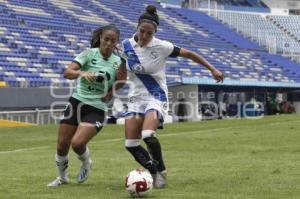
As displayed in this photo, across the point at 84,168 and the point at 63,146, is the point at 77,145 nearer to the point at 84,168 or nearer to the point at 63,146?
the point at 63,146

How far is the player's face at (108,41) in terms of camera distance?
→ 8.55 metres

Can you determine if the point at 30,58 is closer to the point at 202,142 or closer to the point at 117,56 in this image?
the point at 202,142

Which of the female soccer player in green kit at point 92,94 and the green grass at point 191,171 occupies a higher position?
the female soccer player in green kit at point 92,94

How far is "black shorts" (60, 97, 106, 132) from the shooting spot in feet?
28.5

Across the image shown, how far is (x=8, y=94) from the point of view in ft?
102

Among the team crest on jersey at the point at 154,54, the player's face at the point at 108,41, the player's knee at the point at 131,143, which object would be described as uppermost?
the player's face at the point at 108,41

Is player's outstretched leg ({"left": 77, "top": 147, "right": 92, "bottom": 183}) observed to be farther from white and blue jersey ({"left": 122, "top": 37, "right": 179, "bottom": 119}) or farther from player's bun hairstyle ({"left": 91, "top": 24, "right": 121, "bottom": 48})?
player's bun hairstyle ({"left": 91, "top": 24, "right": 121, "bottom": 48})

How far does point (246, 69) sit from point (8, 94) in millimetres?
26297

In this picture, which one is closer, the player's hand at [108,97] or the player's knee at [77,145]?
the player's knee at [77,145]

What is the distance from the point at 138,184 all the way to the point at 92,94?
1.76 metres

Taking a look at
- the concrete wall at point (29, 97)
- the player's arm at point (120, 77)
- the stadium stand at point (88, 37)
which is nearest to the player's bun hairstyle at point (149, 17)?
the player's arm at point (120, 77)

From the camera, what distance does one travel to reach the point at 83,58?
28.3 feet

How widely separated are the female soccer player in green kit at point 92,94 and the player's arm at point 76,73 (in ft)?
0.38

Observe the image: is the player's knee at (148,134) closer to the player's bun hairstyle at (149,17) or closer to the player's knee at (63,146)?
the player's knee at (63,146)
